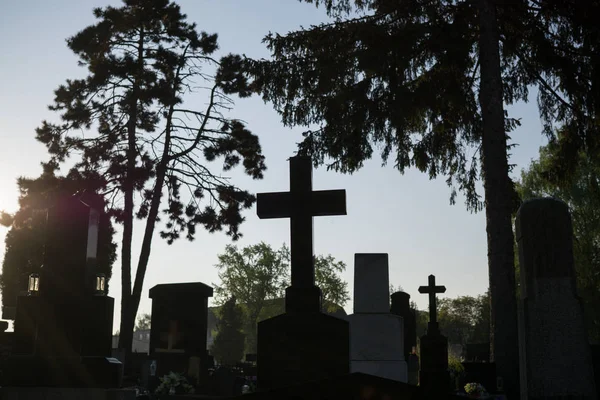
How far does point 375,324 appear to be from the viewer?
11.9 meters

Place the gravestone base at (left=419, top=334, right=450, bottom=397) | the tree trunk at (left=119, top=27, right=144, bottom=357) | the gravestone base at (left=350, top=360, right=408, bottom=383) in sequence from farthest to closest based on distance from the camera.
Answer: the tree trunk at (left=119, top=27, right=144, bottom=357)
the gravestone base at (left=350, top=360, right=408, bottom=383)
the gravestone base at (left=419, top=334, right=450, bottom=397)

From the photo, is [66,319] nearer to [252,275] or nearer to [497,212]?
[497,212]

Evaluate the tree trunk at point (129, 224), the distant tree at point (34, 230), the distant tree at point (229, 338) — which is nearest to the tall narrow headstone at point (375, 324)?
the distant tree at point (34, 230)

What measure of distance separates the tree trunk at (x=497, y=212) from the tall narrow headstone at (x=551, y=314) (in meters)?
4.35

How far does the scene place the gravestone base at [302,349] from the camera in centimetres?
845

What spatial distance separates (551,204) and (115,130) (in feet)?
49.8

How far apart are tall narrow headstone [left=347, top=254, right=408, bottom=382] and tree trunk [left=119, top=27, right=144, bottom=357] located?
27.1 feet

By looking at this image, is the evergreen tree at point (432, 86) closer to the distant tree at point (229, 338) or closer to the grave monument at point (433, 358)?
the grave monument at point (433, 358)

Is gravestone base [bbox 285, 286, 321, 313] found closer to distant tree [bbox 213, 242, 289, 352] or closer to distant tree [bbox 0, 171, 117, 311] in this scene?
distant tree [bbox 0, 171, 117, 311]

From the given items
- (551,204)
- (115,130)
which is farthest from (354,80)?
(115,130)

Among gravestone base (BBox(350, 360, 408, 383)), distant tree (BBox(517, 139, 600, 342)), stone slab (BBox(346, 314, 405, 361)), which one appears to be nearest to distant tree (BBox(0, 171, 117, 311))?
stone slab (BBox(346, 314, 405, 361))

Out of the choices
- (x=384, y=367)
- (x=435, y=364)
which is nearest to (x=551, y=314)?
(x=435, y=364)

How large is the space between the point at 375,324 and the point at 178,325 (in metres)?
5.08

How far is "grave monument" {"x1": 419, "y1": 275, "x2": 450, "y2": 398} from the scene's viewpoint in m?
3.19
